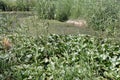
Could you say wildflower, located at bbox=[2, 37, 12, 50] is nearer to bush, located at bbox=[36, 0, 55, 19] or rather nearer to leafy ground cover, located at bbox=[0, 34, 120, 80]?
leafy ground cover, located at bbox=[0, 34, 120, 80]

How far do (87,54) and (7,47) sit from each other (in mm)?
1870

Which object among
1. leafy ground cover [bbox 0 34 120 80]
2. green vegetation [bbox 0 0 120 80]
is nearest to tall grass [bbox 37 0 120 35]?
green vegetation [bbox 0 0 120 80]

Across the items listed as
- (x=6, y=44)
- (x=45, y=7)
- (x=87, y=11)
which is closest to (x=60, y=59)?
(x=6, y=44)

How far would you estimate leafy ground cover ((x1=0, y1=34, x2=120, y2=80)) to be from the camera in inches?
196

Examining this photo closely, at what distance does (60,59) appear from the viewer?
223 inches

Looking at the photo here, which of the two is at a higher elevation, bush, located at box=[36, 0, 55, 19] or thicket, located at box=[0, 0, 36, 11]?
bush, located at box=[36, 0, 55, 19]

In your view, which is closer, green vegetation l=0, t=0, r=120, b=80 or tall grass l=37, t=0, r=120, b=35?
green vegetation l=0, t=0, r=120, b=80

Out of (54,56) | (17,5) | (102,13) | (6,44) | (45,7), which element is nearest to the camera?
(54,56)

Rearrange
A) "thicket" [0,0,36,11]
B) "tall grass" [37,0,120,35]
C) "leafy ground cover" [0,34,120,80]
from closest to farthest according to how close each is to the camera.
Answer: "leafy ground cover" [0,34,120,80] < "tall grass" [37,0,120,35] < "thicket" [0,0,36,11]

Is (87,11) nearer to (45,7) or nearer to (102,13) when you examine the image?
(102,13)

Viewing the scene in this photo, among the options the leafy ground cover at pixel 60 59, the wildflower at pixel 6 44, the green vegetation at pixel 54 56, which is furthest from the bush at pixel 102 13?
the wildflower at pixel 6 44

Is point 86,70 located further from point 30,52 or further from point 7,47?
point 7,47

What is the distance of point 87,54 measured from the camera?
18.3 feet

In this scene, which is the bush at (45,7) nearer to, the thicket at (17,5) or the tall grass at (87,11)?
the tall grass at (87,11)
